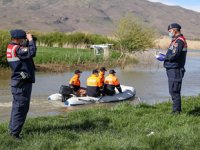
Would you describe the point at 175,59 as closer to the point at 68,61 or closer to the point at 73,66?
the point at 73,66

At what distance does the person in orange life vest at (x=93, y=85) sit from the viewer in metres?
16.9

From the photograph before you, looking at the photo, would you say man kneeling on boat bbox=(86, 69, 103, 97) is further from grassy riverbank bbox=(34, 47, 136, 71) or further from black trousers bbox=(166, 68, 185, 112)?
grassy riverbank bbox=(34, 47, 136, 71)

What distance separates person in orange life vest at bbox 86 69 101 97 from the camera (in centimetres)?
1694

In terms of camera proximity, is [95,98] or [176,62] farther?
[95,98]

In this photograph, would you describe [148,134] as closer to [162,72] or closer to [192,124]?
[192,124]

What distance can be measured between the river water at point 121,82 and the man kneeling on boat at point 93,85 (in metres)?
0.80

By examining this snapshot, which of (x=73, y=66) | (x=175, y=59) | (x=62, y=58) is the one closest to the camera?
(x=175, y=59)

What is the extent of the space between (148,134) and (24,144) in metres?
2.35

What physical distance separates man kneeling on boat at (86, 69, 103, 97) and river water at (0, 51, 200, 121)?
803 millimetres

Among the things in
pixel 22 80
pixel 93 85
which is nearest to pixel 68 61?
pixel 93 85

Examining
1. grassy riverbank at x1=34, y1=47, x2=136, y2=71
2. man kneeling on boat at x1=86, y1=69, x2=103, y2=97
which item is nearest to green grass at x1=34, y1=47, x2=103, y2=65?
grassy riverbank at x1=34, y1=47, x2=136, y2=71

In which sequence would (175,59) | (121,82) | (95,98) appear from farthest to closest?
(121,82)
(95,98)
(175,59)

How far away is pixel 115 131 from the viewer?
338 inches

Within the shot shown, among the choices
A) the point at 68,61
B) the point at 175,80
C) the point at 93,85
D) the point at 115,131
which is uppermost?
the point at 175,80
